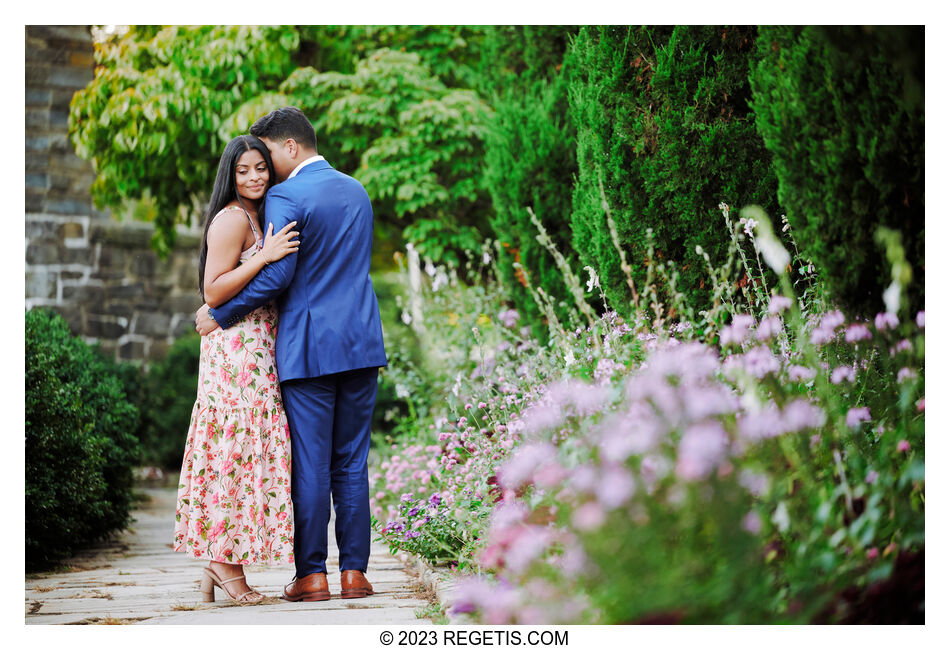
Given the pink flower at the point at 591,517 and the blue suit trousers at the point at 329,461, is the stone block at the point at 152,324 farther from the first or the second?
the pink flower at the point at 591,517

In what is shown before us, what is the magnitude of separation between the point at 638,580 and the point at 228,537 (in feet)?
4.96

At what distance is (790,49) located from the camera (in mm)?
2383

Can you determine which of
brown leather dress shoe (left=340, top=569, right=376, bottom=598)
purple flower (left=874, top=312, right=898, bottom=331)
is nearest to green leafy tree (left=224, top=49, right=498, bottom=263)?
brown leather dress shoe (left=340, top=569, right=376, bottom=598)

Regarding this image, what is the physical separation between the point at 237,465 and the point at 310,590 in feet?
1.48

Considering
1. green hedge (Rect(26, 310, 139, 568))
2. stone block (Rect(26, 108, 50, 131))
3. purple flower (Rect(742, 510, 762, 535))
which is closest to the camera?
purple flower (Rect(742, 510, 762, 535))

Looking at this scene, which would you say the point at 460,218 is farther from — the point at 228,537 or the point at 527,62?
the point at 228,537

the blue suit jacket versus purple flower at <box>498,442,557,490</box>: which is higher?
the blue suit jacket

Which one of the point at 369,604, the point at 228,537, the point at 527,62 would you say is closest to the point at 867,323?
the point at 369,604

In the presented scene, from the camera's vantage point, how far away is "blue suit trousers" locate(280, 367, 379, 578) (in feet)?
9.09

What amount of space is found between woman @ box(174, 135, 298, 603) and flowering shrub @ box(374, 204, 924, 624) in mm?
632

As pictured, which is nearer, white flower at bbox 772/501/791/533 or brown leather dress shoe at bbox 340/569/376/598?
white flower at bbox 772/501/791/533

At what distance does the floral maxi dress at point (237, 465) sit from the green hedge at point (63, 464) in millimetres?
866

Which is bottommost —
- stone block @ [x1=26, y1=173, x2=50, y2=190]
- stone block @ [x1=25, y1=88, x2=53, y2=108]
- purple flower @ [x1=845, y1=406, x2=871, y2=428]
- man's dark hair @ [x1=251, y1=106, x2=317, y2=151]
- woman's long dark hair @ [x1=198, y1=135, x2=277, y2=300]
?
purple flower @ [x1=845, y1=406, x2=871, y2=428]

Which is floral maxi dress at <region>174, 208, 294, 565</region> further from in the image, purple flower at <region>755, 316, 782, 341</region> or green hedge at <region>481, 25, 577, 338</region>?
green hedge at <region>481, 25, 577, 338</region>
